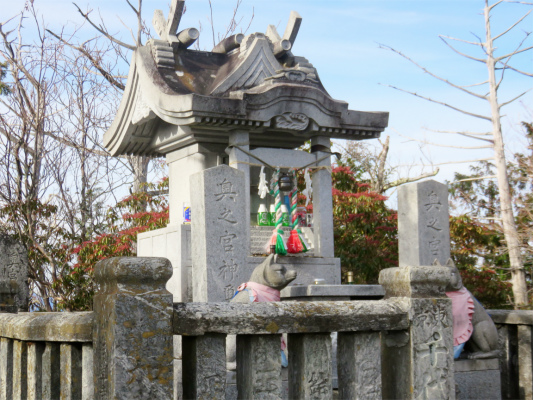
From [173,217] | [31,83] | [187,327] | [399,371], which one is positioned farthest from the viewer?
[31,83]

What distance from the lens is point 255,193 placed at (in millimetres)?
10812

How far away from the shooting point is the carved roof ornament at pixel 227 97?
30.8ft

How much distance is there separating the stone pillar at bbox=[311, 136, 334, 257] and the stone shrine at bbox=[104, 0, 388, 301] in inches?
0.6

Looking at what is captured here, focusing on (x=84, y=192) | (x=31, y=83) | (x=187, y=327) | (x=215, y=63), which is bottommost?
(x=187, y=327)

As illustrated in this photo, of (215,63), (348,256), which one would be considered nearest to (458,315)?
(215,63)

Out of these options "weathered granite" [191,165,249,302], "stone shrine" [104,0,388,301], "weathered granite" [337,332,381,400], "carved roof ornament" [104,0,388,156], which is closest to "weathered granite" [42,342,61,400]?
"weathered granite" [337,332,381,400]

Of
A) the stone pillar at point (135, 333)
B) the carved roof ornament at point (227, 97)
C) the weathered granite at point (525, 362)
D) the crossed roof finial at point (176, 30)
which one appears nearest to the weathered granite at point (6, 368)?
the stone pillar at point (135, 333)

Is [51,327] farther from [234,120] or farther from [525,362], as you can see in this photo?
[234,120]

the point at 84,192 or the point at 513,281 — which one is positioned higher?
the point at 84,192

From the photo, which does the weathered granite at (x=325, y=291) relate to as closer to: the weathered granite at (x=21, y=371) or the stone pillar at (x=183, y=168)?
the stone pillar at (x=183, y=168)

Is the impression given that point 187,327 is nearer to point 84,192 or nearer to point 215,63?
point 215,63

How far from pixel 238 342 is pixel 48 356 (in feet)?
3.38

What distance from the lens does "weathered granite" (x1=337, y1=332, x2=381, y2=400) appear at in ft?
10.2

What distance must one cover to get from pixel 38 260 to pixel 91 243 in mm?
1668
